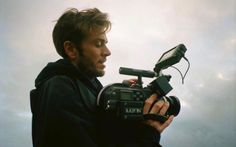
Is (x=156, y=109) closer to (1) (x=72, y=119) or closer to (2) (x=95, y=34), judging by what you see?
(1) (x=72, y=119)

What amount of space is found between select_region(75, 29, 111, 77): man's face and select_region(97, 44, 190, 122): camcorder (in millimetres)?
476

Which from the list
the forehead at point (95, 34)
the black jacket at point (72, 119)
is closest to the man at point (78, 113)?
the black jacket at point (72, 119)

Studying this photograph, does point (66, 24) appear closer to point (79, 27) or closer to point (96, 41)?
point (79, 27)

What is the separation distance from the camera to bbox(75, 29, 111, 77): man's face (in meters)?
3.17

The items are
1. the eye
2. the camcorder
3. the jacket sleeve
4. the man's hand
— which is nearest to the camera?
the jacket sleeve

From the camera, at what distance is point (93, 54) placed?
10.7ft

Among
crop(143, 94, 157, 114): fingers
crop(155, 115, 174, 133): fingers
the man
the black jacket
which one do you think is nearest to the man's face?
the man

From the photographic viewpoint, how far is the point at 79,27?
333 centimetres

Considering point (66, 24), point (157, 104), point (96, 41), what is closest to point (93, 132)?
point (157, 104)

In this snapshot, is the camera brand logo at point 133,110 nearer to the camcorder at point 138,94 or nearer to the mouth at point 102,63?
the camcorder at point 138,94

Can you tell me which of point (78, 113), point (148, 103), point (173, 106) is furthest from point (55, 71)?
point (173, 106)

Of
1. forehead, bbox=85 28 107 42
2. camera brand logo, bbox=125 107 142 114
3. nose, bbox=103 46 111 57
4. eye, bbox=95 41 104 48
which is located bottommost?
camera brand logo, bbox=125 107 142 114

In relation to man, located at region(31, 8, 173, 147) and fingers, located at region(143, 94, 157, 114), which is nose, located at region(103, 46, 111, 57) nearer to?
man, located at region(31, 8, 173, 147)

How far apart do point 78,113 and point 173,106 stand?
1.07 meters
